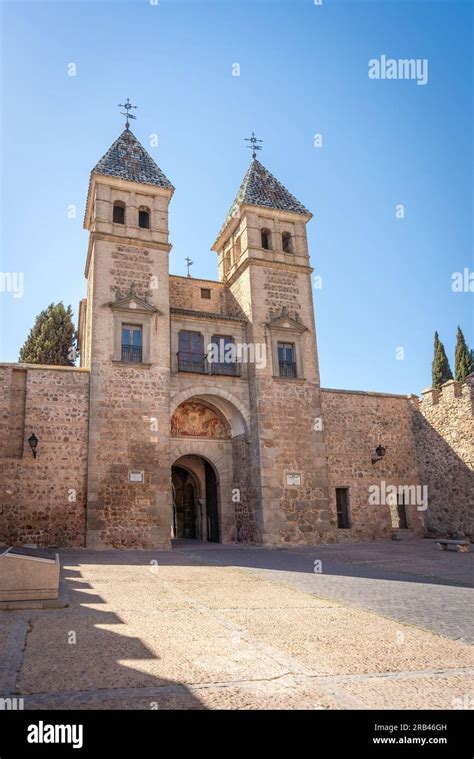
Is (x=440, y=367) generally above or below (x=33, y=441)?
above

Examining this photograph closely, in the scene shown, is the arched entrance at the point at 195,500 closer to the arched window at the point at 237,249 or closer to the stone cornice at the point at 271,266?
the stone cornice at the point at 271,266

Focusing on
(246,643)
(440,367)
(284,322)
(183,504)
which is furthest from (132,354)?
(440,367)

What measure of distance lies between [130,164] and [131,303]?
19.1 feet

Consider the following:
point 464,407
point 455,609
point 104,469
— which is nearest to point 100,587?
point 455,609

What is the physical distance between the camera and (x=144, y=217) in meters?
18.8

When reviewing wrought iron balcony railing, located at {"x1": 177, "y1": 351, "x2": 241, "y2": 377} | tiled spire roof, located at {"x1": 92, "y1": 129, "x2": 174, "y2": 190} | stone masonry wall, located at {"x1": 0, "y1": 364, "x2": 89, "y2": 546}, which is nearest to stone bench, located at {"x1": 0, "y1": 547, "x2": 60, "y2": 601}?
stone masonry wall, located at {"x1": 0, "y1": 364, "x2": 89, "y2": 546}

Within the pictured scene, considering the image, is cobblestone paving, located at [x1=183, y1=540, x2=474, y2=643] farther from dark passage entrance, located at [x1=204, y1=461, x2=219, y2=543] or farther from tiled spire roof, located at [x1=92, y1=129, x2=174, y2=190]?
tiled spire roof, located at [x1=92, y1=129, x2=174, y2=190]

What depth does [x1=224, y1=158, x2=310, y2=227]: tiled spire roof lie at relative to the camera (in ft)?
66.8

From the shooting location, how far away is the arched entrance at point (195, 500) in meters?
19.5

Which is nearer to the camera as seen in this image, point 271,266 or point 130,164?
point 130,164

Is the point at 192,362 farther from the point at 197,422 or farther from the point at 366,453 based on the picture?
the point at 366,453

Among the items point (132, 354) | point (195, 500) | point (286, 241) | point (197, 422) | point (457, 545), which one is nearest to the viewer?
point (457, 545)

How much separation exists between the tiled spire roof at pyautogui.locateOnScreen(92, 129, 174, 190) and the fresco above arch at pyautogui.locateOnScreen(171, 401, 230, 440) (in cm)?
802

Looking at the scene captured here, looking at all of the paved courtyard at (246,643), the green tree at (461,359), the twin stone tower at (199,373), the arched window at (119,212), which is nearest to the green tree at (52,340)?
the twin stone tower at (199,373)
